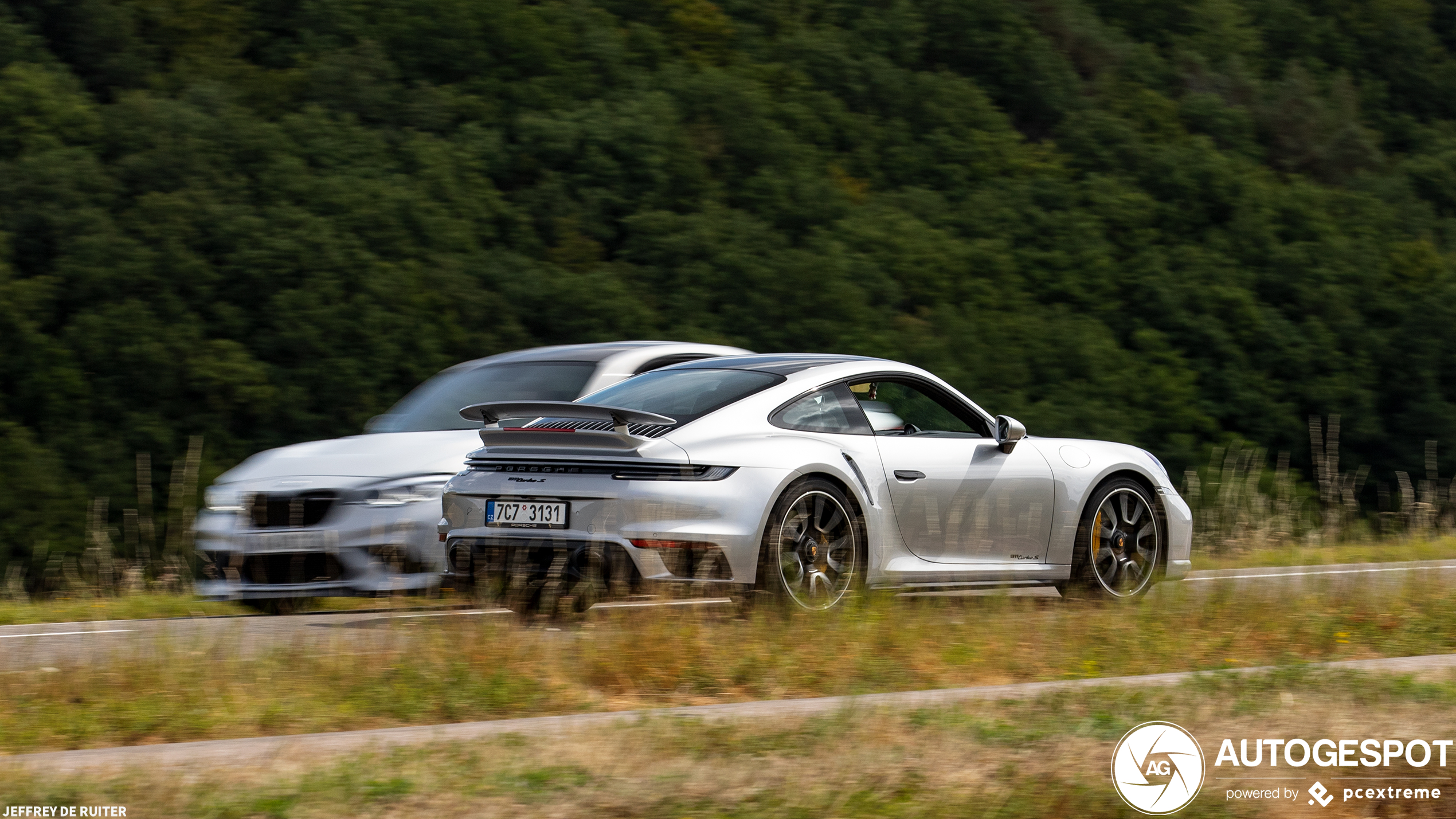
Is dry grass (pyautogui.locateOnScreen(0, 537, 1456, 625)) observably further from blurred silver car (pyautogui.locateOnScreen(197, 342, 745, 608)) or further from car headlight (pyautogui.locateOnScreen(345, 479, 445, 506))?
car headlight (pyautogui.locateOnScreen(345, 479, 445, 506))

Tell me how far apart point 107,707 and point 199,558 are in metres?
3.91

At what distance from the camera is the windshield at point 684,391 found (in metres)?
8.02

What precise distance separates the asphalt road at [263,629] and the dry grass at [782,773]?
7.17 feet

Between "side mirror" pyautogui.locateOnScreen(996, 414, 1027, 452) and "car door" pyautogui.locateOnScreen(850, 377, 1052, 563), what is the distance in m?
0.04

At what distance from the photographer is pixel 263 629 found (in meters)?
8.36

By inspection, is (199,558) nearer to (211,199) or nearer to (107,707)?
(107,707)

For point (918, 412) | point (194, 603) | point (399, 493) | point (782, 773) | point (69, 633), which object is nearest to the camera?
point (782, 773)

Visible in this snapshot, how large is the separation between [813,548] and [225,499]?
12.2 feet

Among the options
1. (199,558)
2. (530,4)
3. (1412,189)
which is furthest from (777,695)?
(1412,189)

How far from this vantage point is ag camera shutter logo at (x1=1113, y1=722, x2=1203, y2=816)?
457cm

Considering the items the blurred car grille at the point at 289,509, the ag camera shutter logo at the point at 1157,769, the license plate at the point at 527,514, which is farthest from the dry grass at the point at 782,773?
the blurred car grille at the point at 289,509

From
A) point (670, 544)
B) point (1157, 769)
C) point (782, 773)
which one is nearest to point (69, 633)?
point (670, 544)

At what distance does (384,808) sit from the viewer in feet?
13.9

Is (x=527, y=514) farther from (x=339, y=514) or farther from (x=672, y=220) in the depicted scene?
(x=672, y=220)
